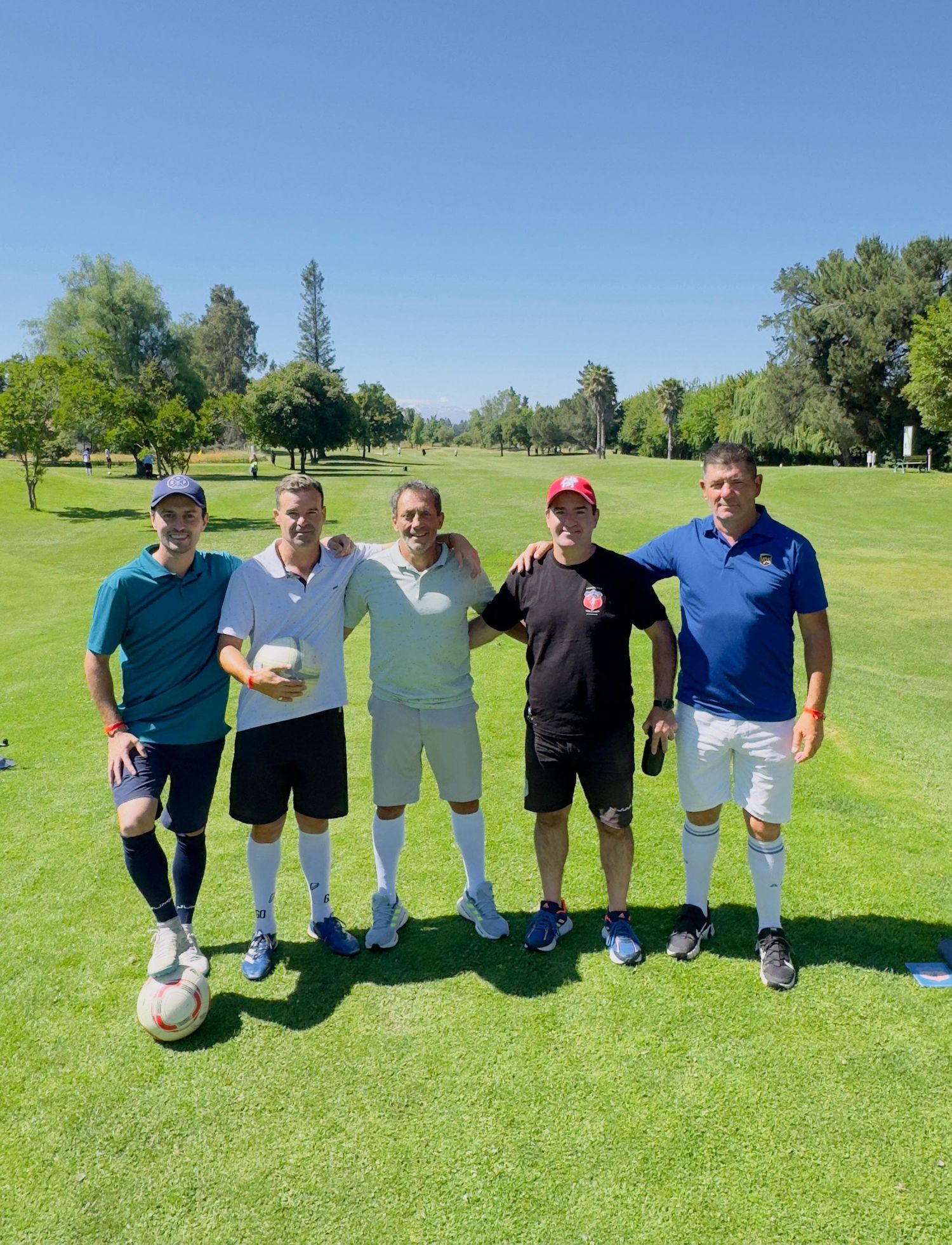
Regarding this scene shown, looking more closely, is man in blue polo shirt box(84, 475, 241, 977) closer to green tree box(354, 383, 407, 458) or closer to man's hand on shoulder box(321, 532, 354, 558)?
man's hand on shoulder box(321, 532, 354, 558)

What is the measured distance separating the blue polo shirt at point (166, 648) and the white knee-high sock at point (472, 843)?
151 centimetres

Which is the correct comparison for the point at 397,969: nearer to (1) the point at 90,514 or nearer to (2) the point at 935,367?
(1) the point at 90,514

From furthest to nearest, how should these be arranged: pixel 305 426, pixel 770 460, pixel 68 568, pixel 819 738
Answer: pixel 770 460
pixel 305 426
pixel 68 568
pixel 819 738

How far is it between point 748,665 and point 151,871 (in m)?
3.26

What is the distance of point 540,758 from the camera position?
4.30 m

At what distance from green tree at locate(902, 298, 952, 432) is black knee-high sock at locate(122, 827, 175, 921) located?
37.7 m

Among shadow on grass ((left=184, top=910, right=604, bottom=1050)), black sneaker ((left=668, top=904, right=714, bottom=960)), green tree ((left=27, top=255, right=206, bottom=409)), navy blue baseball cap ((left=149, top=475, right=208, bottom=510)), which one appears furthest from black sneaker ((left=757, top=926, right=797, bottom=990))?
green tree ((left=27, top=255, right=206, bottom=409))

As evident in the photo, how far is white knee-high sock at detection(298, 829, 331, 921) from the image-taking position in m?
4.46

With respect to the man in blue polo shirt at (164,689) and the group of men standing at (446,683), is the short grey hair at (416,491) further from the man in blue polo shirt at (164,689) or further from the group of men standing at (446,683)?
the man in blue polo shirt at (164,689)

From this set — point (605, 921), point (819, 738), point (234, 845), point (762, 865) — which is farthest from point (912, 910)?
point (234, 845)

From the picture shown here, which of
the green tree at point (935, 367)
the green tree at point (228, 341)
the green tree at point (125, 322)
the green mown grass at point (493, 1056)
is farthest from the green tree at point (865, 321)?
the green tree at point (228, 341)

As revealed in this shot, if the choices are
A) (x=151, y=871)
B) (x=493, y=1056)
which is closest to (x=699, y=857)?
(x=493, y=1056)

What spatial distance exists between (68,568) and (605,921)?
21.2 m

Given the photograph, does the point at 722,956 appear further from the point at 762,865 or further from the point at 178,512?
the point at 178,512
